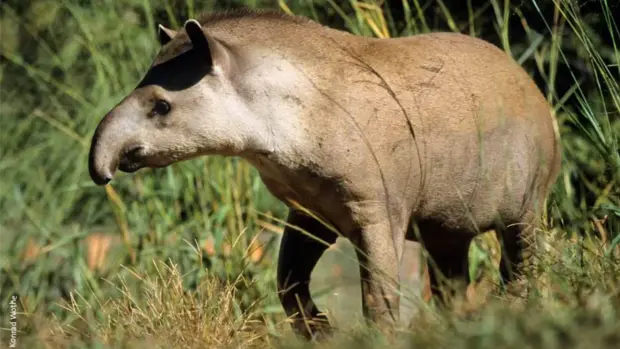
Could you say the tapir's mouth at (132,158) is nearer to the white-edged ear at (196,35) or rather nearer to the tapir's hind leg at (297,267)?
the white-edged ear at (196,35)

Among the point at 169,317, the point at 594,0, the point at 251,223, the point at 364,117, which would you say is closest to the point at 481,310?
the point at 364,117

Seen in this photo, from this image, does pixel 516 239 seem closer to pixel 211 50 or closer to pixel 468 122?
pixel 468 122

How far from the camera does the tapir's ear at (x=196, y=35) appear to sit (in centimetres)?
515

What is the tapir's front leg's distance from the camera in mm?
5262

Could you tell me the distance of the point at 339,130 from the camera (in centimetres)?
525

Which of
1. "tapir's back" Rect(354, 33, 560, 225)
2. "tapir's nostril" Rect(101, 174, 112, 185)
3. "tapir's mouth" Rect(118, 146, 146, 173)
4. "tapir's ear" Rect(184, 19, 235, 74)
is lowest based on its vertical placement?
"tapir's back" Rect(354, 33, 560, 225)

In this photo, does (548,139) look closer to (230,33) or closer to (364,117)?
(364,117)

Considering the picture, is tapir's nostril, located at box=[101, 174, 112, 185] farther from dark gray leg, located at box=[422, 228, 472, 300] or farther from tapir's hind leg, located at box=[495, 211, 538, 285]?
tapir's hind leg, located at box=[495, 211, 538, 285]

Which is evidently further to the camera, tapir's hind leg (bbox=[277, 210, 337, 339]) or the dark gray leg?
the dark gray leg

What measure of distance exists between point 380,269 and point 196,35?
1.14 meters

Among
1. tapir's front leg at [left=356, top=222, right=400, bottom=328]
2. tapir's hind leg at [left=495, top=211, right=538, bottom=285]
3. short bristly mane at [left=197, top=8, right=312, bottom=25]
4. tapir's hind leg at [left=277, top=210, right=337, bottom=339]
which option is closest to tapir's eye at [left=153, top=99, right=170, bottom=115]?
short bristly mane at [left=197, top=8, right=312, bottom=25]

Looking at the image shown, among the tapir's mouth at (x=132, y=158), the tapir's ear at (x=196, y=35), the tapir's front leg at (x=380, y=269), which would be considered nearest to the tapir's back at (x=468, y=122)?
the tapir's front leg at (x=380, y=269)

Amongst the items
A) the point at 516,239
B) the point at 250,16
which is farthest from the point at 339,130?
the point at 516,239

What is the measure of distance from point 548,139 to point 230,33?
148cm
